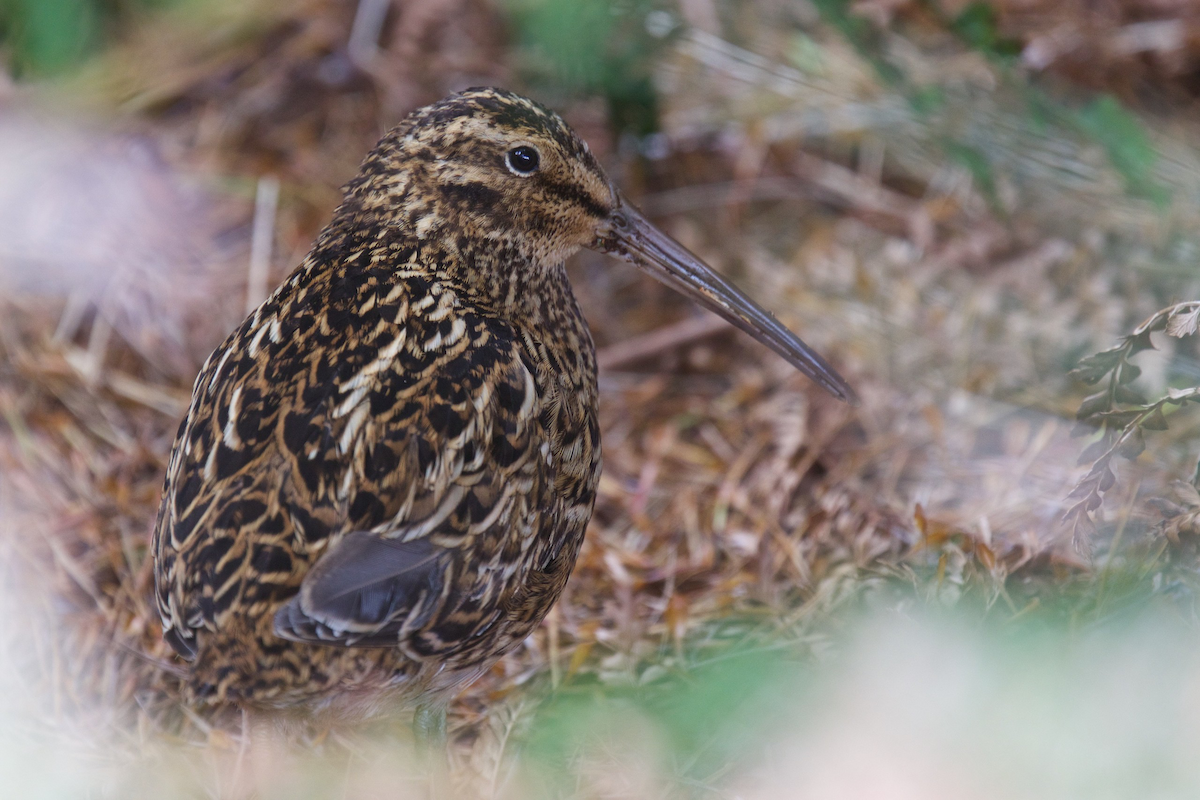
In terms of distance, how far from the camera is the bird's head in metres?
2.64

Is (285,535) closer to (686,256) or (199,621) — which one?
(199,621)

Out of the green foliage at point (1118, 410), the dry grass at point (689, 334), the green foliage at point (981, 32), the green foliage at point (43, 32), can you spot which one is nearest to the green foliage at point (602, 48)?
the dry grass at point (689, 334)

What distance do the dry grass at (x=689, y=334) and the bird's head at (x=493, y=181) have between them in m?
0.99

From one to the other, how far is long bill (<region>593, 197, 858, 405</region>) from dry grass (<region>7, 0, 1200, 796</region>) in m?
0.48

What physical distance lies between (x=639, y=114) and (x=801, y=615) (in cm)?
175

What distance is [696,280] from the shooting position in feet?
9.55

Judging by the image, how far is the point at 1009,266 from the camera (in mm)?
4172

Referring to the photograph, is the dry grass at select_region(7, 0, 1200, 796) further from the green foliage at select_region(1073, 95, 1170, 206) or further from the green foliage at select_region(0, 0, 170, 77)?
the green foliage at select_region(0, 0, 170, 77)

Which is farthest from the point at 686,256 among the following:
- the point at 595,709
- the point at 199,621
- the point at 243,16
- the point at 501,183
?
the point at 243,16

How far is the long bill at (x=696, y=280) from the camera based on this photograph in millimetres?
2873

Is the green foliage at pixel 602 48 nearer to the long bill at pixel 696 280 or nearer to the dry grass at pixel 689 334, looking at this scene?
the dry grass at pixel 689 334

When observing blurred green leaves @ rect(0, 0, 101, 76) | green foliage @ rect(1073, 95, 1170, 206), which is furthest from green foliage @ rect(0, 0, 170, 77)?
green foliage @ rect(1073, 95, 1170, 206)

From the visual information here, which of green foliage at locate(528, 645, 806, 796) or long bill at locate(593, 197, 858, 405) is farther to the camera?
long bill at locate(593, 197, 858, 405)

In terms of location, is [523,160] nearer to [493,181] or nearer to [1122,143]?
[493,181]
